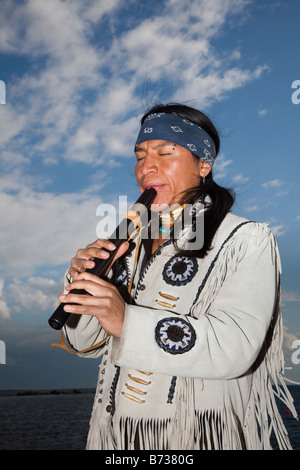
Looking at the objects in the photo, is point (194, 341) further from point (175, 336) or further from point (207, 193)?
point (207, 193)

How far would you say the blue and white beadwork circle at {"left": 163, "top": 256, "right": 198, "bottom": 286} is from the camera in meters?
1.98

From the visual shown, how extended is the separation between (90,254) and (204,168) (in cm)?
107

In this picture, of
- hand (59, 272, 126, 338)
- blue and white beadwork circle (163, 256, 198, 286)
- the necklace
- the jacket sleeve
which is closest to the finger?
hand (59, 272, 126, 338)

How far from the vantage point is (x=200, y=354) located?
1.45 metres

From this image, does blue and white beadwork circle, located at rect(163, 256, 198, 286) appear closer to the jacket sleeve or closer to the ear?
the jacket sleeve

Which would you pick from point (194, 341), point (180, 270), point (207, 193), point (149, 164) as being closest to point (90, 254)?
point (180, 270)

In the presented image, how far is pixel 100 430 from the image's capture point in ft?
6.15

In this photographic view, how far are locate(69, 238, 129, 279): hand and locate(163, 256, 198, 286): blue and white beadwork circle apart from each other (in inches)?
11.8

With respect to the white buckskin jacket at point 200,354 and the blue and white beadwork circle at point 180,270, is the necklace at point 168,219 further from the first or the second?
the blue and white beadwork circle at point 180,270

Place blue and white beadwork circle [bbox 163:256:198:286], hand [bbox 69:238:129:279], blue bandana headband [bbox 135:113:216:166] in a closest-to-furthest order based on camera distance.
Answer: hand [bbox 69:238:129:279] → blue and white beadwork circle [bbox 163:256:198:286] → blue bandana headband [bbox 135:113:216:166]

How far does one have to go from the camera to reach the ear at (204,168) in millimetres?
2468

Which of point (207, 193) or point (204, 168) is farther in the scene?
point (204, 168)
